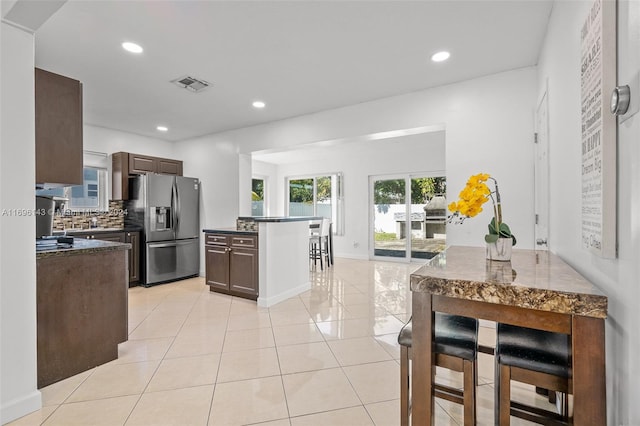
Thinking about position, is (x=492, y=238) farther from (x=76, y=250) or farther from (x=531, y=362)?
(x=76, y=250)

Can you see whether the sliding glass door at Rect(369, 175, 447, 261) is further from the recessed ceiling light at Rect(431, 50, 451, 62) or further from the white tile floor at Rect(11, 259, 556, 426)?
the recessed ceiling light at Rect(431, 50, 451, 62)

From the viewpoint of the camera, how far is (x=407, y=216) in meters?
6.74

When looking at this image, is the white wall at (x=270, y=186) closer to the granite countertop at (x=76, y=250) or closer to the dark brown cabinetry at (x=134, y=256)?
the dark brown cabinetry at (x=134, y=256)

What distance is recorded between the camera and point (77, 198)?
4793mm

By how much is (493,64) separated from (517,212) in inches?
58.6

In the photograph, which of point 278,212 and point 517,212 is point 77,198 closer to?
point 278,212

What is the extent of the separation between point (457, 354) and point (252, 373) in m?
1.52

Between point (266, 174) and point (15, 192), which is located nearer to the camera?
point (15, 192)

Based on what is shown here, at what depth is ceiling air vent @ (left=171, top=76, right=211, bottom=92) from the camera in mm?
3263

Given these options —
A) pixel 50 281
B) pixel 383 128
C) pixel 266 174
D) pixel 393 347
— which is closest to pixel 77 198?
pixel 50 281

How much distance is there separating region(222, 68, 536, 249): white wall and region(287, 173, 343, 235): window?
3710mm

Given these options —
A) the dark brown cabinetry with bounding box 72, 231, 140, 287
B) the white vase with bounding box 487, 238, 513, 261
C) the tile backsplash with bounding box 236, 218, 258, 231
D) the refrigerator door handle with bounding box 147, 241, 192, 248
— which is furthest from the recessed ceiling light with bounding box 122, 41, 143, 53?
the white vase with bounding box 487, 238, 513, 261

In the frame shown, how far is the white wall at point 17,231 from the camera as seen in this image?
1.69m

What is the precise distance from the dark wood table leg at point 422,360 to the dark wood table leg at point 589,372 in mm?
435
